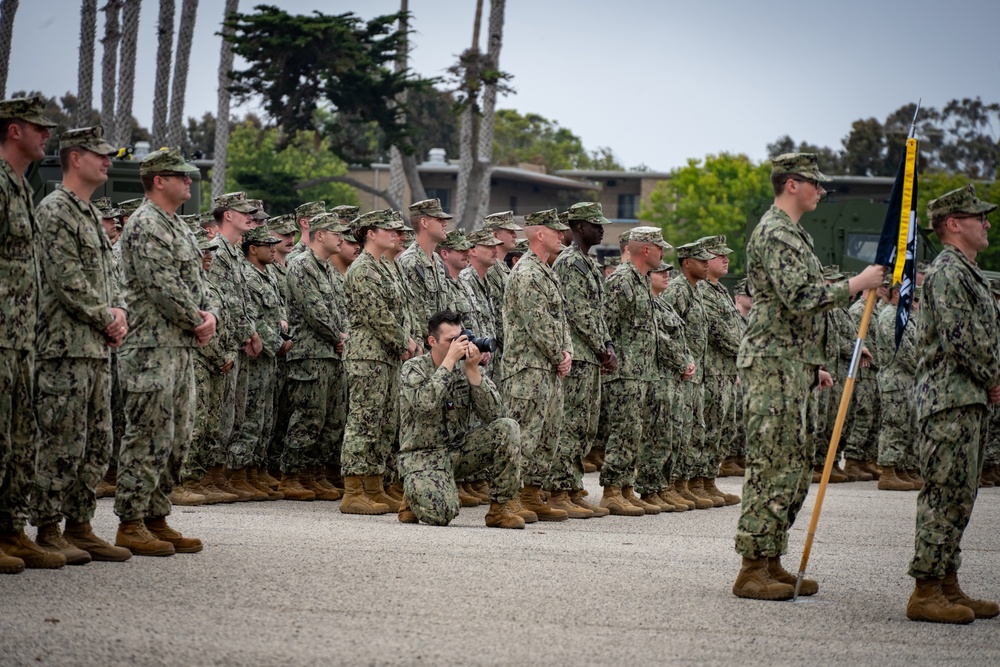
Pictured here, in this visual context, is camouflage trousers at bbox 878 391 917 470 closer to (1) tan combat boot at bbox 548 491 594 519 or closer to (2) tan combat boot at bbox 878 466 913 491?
(2) tan combat boot at bbox 878 466 913 491

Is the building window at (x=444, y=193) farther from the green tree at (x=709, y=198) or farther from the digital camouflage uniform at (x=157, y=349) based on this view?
the digital camouflage uniform at (x=157, y=349)

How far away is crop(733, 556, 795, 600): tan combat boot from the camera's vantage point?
767 centimetres

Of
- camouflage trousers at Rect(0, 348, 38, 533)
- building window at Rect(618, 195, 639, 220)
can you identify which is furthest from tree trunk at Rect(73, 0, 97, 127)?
building window at Rect(618, 195, 639, 220)

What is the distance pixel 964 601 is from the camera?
742 centimetres

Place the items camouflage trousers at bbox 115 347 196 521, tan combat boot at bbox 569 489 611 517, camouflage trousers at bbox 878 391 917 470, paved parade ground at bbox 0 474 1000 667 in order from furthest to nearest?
camouflage trousers at bbox 878 391 917 470 → tan combat boot at bbox 569 489 611 517 → camouflage trousers at bbox 115 347 196 521 → paved parade ground at bbox 0 474 1000 667

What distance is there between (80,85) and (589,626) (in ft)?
90.4

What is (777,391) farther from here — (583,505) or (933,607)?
(583,505)

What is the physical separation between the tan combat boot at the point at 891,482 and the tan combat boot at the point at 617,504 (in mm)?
4933

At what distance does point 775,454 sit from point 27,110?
14.6 ft

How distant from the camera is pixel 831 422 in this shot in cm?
1697

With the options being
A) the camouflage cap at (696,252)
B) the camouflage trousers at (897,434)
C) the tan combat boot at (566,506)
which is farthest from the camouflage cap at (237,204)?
the camouflage trousers at (897,434)

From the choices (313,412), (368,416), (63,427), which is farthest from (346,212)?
(63,427)

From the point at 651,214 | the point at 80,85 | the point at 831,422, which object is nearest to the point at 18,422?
the point at 831,422

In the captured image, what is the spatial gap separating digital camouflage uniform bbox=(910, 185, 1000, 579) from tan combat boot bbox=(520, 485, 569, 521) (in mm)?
4121
